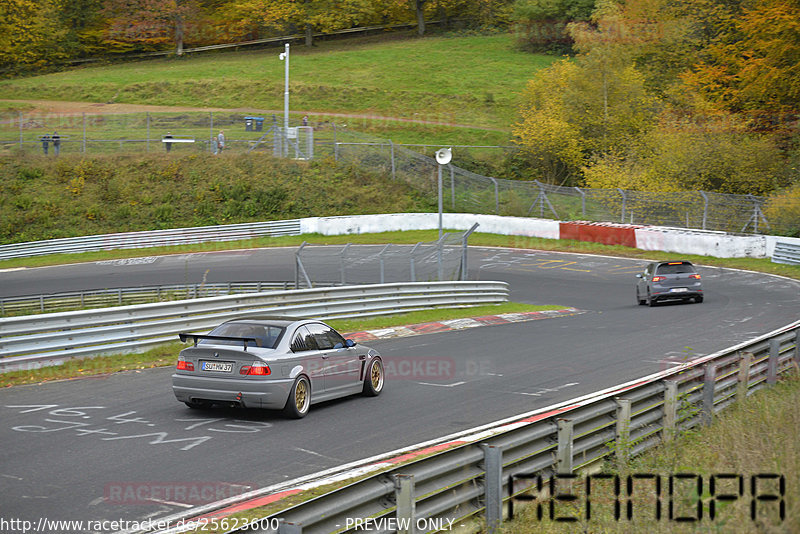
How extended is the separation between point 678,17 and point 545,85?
1946 centimetres

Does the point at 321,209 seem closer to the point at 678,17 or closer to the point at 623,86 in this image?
the point at 623,86

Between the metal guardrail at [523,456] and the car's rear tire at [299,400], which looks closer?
the metal guardrail at [523,456]

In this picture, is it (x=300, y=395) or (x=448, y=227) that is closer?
(x=300, y=395)

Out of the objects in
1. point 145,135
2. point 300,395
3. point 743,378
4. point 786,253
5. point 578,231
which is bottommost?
point 300,395

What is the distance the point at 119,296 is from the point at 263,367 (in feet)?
59.1

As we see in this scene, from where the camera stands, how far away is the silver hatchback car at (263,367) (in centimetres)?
1092

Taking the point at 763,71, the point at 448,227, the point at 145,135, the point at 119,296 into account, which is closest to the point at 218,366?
the point at 119,296

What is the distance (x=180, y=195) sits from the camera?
4781cm

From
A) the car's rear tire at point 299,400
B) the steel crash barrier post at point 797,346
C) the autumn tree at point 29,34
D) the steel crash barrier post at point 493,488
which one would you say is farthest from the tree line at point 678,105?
the autumn tree at point 29,34

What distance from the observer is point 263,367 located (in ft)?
35.8

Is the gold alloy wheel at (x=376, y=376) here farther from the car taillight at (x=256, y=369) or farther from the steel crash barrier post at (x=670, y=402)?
Result: the steel crash barrier post at (x=670, y=402)

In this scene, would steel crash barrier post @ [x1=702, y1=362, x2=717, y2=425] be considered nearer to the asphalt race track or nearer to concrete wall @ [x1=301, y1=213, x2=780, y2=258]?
the asphalt race track

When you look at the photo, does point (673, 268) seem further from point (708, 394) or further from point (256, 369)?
point (256, 369)

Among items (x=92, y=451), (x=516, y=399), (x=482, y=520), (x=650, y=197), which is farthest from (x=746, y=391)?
(x=650, y=197)
